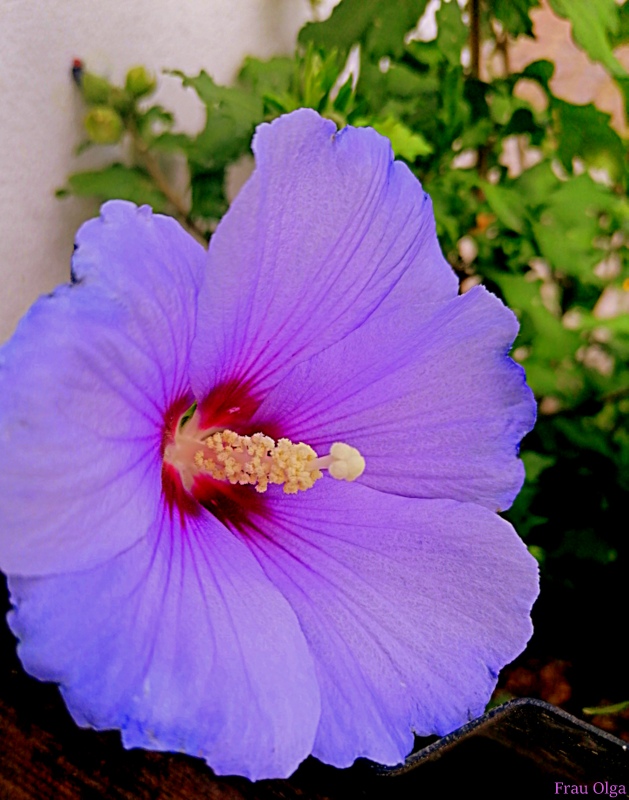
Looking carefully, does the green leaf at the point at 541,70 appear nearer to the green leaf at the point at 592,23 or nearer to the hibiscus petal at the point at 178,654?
the green leaf at the point at 592,23

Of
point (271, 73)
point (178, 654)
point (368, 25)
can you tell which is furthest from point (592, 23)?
point (178, 654)

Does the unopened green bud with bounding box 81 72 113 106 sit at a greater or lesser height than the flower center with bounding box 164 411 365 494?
greater

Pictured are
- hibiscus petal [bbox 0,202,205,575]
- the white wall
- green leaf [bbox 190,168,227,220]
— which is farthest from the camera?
green leaf [bbox 190,168,227,220]

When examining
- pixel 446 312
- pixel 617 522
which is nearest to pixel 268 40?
pixel 446 312

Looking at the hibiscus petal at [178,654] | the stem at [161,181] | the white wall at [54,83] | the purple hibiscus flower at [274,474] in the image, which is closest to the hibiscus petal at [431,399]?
the purple hibiscus flower at [274,474]

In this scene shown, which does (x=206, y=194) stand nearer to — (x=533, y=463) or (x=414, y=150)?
(x=414, y=150)

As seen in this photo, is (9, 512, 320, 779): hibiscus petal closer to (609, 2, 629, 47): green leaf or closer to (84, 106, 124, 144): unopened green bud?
(84, 106, 124, 144): unopened green bud

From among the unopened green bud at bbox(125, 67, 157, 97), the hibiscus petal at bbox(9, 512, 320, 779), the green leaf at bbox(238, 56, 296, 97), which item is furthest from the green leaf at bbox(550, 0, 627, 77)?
the hibiscus petal at bbox(9, 512, 320, 779)
